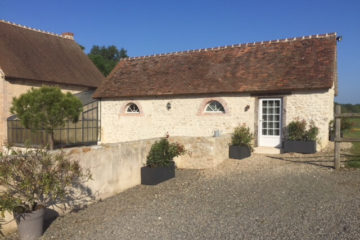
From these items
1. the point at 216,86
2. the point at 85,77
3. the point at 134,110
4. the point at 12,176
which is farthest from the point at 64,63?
the point at 12,176

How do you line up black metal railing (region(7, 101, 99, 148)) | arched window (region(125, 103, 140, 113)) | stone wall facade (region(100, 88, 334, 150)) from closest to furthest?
stone wall facade (region(100, 88, 334, 150)) < black metal railing (region(7, 101, 99, 148)) < arched window (region(125, 103, 140, 113))

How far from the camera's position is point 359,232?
4125mm

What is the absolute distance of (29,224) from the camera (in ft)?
14.5

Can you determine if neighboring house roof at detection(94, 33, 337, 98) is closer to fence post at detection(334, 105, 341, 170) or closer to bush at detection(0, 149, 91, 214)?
fence post at detection(334, 105, 341, 170)

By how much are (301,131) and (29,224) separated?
962 cm

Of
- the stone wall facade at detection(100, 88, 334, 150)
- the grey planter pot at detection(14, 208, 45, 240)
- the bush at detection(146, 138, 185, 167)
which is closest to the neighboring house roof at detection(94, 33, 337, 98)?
the stone wall facade at detection(100, 88, 334, 150)

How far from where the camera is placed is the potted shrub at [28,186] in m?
4.36

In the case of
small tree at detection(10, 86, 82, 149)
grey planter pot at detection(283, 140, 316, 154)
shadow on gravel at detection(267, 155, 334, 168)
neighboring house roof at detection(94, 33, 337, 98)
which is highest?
neighboring house roof at detection(94, 33, 337, 98)

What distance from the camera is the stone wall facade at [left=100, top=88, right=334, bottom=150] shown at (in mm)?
11305

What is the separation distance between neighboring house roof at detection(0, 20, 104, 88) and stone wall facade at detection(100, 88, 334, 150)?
5063 mm

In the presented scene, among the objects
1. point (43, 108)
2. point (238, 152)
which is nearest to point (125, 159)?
point (238, 152)

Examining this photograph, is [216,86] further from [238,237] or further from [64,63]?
[64,63]

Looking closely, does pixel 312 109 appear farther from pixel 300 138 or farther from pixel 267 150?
pixel 267 150

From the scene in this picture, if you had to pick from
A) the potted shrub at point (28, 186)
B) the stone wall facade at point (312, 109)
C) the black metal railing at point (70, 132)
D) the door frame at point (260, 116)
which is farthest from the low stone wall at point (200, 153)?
the black metal railing at point (70, 132)
